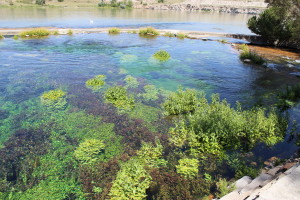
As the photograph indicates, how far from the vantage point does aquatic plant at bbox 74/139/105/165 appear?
1043 cm

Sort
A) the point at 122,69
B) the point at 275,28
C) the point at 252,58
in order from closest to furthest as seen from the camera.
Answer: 1. the point at 122,69
2. the point at 252,58
3. the point at 275,28

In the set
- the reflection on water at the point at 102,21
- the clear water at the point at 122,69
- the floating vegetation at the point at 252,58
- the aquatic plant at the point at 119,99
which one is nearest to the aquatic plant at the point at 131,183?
the aquatic plant at the point at 119,99

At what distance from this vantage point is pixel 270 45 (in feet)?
133

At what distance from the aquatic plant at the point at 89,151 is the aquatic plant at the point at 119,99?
4.63 m

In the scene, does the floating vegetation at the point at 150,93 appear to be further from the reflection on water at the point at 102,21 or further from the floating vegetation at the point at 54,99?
the reflection on water at the point at 102,21

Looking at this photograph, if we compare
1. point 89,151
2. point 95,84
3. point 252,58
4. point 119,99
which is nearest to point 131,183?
point 89,151

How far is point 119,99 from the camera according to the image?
55.1ft

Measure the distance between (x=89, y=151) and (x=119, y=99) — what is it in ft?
20.8

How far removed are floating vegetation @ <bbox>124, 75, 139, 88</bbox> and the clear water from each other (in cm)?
59

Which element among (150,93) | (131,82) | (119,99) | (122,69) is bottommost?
(150,93)

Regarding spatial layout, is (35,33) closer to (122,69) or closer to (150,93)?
(122,69)

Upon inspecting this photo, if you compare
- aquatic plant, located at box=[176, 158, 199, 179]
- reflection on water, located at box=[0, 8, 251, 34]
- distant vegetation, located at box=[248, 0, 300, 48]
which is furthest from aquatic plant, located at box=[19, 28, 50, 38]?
aquatic plant, located at box=[176, 158, 199, 179]

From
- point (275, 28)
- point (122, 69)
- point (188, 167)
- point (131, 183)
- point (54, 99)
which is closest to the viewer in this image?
point (131, 183)

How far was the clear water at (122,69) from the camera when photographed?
64.2 ft
